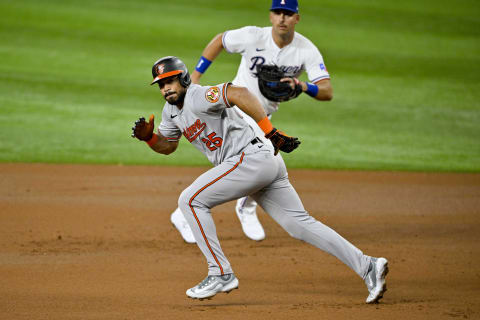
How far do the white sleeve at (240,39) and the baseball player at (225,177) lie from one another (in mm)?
1885

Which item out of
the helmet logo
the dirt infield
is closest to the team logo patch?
the helmet logo

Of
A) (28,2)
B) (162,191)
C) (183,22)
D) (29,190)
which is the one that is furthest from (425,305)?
(28,2)

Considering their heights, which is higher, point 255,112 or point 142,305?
point 255,112

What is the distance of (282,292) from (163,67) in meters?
2.01

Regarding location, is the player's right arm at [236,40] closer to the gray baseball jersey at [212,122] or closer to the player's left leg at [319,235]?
the gray baseball jersey at [212,122]

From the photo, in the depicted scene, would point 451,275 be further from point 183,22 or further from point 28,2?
point 28,2

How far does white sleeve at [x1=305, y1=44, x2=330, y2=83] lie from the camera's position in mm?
6562

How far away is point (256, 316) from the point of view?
4.63 meters

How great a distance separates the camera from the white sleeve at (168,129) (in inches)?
204

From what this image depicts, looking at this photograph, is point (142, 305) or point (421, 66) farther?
point (421, 66)

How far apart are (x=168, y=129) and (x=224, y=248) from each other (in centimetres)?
186

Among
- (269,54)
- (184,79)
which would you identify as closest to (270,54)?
(269,54)

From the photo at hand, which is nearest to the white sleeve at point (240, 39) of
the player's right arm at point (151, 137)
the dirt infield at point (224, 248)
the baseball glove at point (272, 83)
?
the baseball glove at point (272, 83)

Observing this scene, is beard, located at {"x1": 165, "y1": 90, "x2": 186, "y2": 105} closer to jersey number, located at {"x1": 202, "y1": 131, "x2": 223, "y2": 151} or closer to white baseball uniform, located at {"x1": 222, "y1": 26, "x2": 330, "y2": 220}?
jersey number, located at {"x1": 202, "y1": 131, "x2": 223, "y2": 151}
